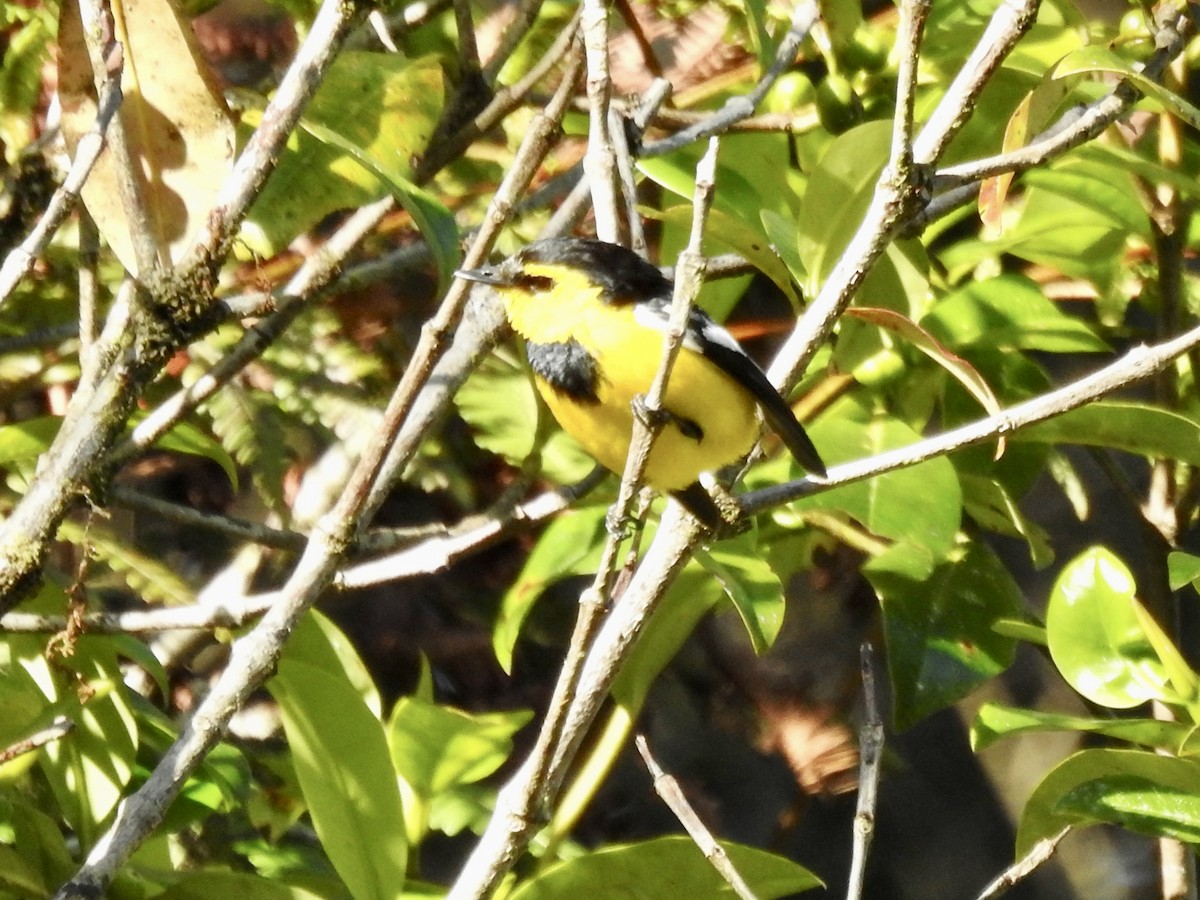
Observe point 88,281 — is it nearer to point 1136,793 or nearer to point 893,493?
point 893,493

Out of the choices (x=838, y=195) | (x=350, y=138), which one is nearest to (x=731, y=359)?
(x=838, y=195)

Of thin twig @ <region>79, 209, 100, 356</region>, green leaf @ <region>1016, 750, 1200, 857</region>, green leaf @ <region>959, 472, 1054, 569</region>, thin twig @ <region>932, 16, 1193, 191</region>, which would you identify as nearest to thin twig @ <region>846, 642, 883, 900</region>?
green leaf @ <region>1016, 750, 1200, 857</region>

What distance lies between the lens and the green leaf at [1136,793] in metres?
1.03

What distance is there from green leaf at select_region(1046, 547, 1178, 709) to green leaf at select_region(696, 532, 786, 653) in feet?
0.77

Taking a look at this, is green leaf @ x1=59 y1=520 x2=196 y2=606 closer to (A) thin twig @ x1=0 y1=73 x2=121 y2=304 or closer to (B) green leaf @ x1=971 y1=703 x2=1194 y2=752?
(A) thin twig @ x1=0 y1=73 x2=121 y2=304

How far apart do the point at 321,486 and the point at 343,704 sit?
504 mm

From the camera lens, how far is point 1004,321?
1.34 metres

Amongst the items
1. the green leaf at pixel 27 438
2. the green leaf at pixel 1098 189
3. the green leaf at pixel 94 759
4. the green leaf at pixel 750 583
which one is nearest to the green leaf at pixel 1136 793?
the green leaf at pixel 750 583

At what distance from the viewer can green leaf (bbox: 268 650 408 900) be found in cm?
111

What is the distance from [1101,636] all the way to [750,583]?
0.98 ft

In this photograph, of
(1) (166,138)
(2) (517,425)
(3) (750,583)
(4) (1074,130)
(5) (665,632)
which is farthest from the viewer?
(2) (517,425)

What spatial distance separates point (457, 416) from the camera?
1689 millimetres

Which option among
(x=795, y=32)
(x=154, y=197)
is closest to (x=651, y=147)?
(x=795, y=32)

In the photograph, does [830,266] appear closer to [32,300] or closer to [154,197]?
[154,197]
